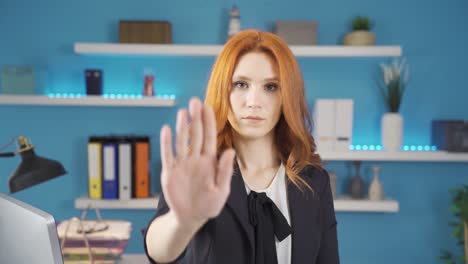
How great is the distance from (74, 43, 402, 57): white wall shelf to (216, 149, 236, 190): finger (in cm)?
187

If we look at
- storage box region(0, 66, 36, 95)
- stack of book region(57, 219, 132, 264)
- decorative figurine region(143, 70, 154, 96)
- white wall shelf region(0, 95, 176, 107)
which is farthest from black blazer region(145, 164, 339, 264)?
storage box region(0, 66, 36, 95)

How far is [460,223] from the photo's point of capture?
239 cm

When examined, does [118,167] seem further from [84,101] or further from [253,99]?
[253,99]

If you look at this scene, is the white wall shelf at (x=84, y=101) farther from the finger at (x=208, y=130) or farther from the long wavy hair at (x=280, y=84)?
the finger at (x=208, y=130)

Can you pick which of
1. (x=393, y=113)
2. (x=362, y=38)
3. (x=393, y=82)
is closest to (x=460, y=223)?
(x=393, y=113)

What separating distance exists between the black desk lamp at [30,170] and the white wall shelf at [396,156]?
4.62 ft

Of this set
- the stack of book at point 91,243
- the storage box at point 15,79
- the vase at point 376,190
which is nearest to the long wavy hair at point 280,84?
the stack of book at point 91,243

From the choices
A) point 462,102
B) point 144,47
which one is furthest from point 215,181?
point 462,102

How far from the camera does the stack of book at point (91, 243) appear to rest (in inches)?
62.9

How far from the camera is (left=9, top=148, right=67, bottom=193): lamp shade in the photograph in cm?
157

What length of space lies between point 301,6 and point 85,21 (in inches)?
48.9

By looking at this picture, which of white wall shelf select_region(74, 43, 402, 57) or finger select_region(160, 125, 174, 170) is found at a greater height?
white wall shelf select_region(74, 43, 402, 57)

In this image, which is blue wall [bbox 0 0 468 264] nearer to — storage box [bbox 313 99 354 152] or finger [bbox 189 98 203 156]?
storage box [bbox 313 99 354 152]

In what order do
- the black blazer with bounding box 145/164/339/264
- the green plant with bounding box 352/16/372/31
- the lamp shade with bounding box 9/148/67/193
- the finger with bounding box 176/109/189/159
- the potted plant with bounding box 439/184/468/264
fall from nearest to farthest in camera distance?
the finger with bounding box 176/109/189/159 → the black blazer with bounding box 145/164/339/264 → the lamp shade with bounding box 9/148/67/193 → the potted plant with bounding box 439/184/468/264 → the green plant with bounding box 352/16/372/31
